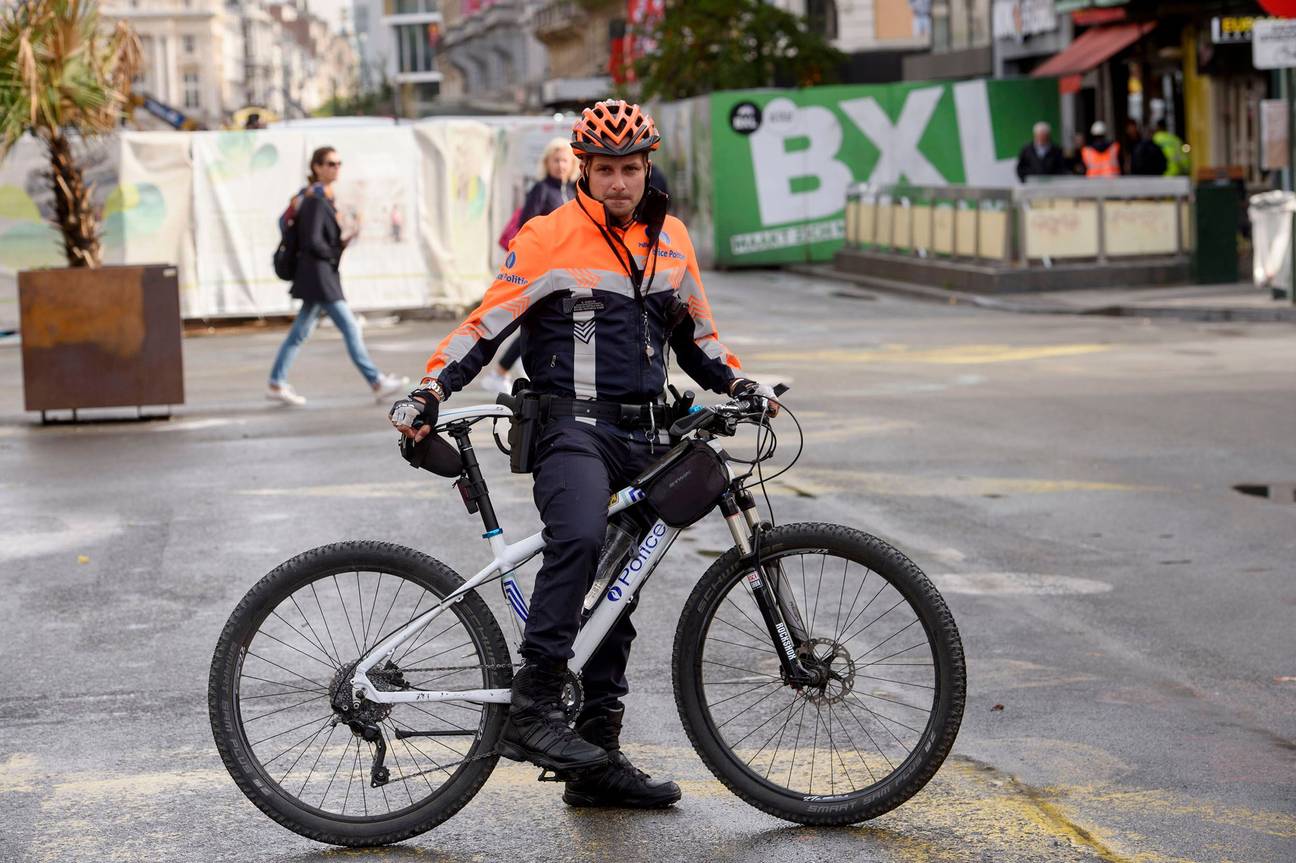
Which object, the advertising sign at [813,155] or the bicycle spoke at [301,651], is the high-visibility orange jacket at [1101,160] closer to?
the advertising sign at [813,155]

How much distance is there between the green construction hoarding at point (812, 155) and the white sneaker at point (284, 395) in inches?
691

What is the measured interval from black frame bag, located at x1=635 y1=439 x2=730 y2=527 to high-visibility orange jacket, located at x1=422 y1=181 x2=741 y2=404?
0.24 meters

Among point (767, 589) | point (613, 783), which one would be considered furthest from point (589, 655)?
point (767, 589)

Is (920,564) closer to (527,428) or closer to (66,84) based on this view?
(527,428)

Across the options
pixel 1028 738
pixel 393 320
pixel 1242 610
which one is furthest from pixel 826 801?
pixel 393 320

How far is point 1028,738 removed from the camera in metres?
5.64

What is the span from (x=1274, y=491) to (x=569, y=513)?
612 cm

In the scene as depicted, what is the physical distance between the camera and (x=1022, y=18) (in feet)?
126

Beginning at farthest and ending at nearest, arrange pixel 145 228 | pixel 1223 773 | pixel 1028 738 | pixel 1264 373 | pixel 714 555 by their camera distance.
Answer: pixel 145 228, pixel 1264 373, pixel 714 555, pixel 1028 738, pixel 1223 773

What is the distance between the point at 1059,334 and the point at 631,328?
568 inches

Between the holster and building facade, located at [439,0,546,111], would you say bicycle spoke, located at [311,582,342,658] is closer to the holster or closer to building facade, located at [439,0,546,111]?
the holster

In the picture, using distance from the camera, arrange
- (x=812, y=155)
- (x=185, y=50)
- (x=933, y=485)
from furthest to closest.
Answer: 1. (x=185, y=50)
2. (x=812, y=155)
3. (x=933, y=485)

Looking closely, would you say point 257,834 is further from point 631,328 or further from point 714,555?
point 714,555

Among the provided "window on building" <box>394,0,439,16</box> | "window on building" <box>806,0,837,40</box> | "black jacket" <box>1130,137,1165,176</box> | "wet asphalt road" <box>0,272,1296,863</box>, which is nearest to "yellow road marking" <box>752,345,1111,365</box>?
"wet asphalt road" <box>0,272,1296,863</box>
